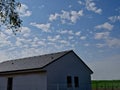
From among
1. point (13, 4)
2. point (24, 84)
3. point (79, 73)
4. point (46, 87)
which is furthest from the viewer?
point (79, 73)

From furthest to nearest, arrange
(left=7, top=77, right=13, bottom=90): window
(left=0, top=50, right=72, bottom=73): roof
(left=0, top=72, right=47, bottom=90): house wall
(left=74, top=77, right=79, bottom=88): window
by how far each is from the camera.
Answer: (left=7, top=77, right=13, bottom=90): window
(left=74, top=77, right=79, bottom=88): window
(left=0, top=50, right=72, bottom=73): roof
(left=0, top=72, right=47, bottom=90): house wall

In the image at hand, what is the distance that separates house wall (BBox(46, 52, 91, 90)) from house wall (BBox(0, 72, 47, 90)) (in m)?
0.62

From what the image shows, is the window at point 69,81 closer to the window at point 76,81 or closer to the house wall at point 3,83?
the window at point 76,81

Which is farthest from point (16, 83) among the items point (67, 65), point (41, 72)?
point (67, 65)

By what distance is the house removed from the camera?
70.5ft

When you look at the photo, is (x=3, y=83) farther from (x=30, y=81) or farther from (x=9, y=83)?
(x=30, y=81)

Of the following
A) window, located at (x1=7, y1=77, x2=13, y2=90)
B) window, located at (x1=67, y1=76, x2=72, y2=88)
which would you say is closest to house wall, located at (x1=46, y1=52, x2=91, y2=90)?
window, located at (x1=67, y1=76, x2=72, y2=88)

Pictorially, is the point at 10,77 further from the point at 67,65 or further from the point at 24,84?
the point at 67,65

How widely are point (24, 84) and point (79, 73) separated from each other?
245 inches

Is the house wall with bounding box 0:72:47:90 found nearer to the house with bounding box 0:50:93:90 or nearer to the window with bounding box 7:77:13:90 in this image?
the house with bounding box 0:50:93:90

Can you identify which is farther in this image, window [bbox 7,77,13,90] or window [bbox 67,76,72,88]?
window [bbox 7,77,13,90]

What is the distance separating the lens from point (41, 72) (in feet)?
71.3

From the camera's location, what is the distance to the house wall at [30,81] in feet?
70.3

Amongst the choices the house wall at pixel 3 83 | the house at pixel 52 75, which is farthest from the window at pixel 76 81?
the house wall at pixel 3 83
